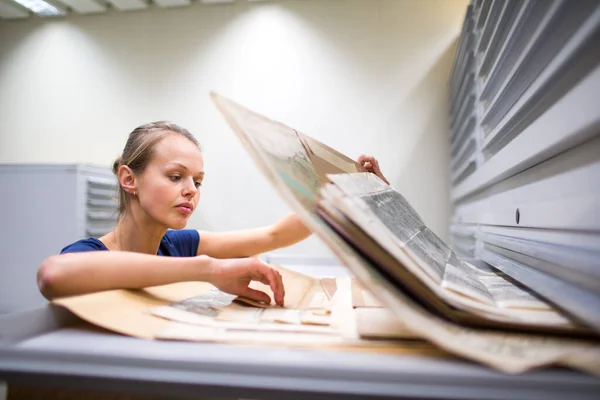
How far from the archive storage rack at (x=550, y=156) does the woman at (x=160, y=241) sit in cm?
33

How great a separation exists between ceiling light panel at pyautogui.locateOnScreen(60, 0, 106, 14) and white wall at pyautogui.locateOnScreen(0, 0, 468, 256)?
56 mm

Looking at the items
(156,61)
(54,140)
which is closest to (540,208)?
(156,61)

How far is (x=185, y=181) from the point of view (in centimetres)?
90

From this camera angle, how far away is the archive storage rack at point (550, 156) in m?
0.46

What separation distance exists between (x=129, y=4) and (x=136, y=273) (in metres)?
3.01

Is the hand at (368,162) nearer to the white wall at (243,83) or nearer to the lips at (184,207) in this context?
the lips at (184,207)

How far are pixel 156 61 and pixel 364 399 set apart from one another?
10.2ft

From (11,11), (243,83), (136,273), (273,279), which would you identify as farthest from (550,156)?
(11,11)

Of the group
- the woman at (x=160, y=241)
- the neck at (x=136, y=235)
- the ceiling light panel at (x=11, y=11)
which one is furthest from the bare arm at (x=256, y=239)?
the ceiling light panel at (x=11, y=11)

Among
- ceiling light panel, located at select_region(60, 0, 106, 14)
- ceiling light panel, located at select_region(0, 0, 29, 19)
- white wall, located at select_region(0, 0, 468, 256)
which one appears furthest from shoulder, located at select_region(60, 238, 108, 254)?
ceiling light panel, located at select_region(0, 0, 29, 19)

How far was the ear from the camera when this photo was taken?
98cm

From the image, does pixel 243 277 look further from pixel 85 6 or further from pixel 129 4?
pixel 85 6

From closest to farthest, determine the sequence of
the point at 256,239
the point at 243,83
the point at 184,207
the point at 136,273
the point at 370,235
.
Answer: the point at 370,235 → the point at 136,273 → the point at 184,207 → the point at 256,239 → the point at 243,83

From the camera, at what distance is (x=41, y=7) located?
118 inches
